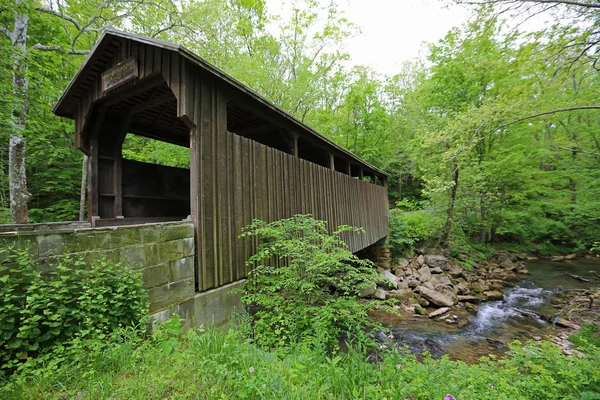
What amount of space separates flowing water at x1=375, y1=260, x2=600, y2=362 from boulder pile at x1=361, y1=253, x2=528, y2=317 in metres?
0.47

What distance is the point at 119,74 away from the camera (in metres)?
3.85

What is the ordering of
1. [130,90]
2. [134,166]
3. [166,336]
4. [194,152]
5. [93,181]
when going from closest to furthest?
1. [166,336]
2. [194,152]
3. [130,90]
4. [93,181]
5. [134,166]

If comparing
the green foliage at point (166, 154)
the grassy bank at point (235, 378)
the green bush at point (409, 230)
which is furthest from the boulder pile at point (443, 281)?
the green foliage at point (166, 154)

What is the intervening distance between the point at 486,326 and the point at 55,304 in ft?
28.3

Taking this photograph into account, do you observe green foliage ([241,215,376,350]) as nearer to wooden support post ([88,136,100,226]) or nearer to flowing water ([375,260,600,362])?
flowing water ([375,260,600,362])

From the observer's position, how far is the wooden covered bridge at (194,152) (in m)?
3.36

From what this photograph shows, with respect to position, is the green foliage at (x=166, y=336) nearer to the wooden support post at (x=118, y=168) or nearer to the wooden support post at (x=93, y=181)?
the wooden support post at (x=93, y=181)

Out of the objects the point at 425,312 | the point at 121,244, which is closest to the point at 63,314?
the point at 121,244

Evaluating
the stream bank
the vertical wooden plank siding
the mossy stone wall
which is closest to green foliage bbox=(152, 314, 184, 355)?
the mossy stone wall

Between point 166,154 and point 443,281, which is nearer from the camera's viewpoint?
point 443,281

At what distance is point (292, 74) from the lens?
44.6 feet

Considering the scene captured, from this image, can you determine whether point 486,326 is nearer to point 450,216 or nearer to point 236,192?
point 450,216

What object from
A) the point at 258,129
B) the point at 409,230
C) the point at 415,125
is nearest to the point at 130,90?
the point at 258,129

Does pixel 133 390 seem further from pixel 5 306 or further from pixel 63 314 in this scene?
pixel 5 306
